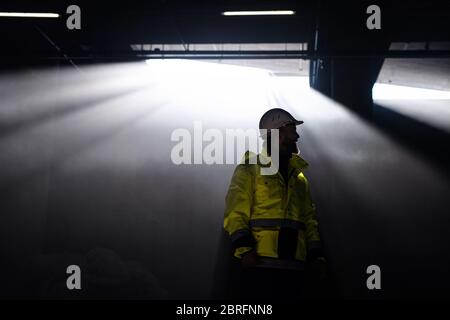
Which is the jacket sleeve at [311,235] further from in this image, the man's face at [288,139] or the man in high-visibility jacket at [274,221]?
the man's face at [288,139]

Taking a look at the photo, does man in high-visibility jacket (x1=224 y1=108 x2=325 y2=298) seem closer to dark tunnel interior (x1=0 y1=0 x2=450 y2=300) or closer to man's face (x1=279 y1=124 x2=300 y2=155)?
man's face (x1=279 y1=124 x2=300 y2=155)

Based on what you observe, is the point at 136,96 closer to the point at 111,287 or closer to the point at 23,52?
the point at 23,52

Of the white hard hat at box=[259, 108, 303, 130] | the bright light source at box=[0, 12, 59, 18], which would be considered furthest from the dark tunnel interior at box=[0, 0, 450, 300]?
the white hard hat at box=[259, 108, 303, 130]

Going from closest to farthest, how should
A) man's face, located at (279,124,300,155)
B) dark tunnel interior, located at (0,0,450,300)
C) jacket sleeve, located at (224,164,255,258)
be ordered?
1. jacket sleeve, located at (224,164,255,258)
2. man's face, located at (279,124,300,155)
3. dark tunnel interior, located at (0,0,450,300)

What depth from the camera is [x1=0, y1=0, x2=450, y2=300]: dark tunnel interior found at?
5.64 m

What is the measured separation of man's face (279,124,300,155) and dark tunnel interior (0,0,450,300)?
9.99 feet

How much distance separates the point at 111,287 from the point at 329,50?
13.7 ft

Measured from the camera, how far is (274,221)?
2555mm

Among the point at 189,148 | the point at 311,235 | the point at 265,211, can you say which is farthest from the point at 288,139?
the point at 189,148

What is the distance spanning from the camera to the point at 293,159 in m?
2.81

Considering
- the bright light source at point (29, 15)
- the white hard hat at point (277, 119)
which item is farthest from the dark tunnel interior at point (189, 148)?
the white hard hat at point (277, 119)

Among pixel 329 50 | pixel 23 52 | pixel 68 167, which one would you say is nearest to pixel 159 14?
pixel 23 52

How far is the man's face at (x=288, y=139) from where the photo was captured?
276cm

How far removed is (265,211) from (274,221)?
0.08 m
